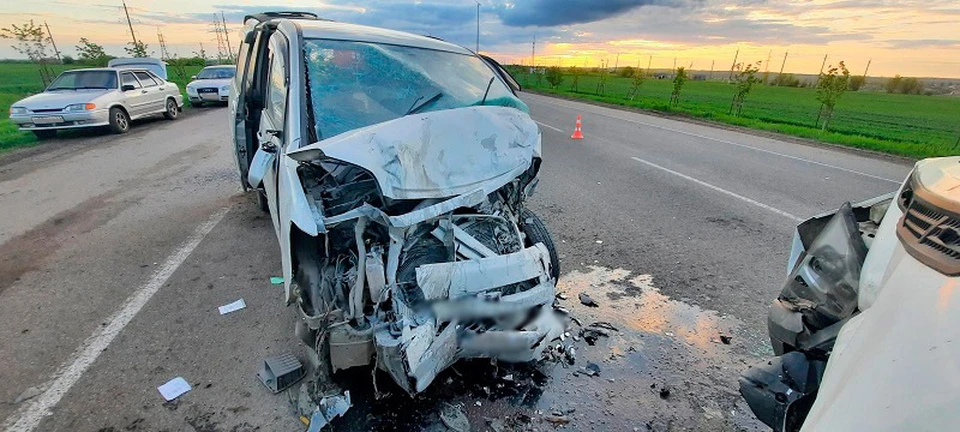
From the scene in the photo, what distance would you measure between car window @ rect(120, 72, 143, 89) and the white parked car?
14.9 m

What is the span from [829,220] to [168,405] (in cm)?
355

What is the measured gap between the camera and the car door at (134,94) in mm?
12008

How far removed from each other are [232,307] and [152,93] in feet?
41.5

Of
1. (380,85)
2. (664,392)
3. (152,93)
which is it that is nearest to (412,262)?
(380,85)

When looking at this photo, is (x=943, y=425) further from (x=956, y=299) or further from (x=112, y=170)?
(x=112, y=170)

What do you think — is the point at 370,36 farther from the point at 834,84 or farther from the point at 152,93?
the point at 834,84

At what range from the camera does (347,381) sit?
9.12 feet

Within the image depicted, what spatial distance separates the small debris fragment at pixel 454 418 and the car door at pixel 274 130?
1.68 m

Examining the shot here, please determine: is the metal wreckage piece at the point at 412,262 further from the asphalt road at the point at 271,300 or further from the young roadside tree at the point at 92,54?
the young roadside tree at the point at 92,54

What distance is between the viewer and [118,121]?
11578 millimetres

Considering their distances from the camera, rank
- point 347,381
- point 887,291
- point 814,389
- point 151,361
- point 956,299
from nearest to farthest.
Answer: point 956,299 < point 887,291 < point 814,389 < point 347,381 < point 151,361

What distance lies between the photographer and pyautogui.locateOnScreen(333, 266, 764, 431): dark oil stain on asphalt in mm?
2557

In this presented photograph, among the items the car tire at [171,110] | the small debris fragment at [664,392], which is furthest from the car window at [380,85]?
the car tire at [171,110]

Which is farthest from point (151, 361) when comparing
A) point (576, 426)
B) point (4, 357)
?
point (576, 426)
